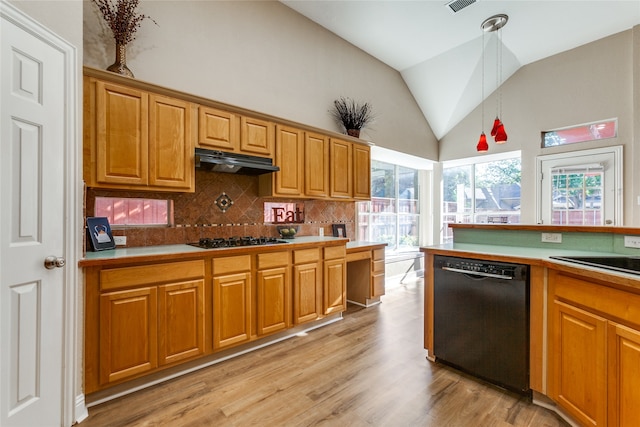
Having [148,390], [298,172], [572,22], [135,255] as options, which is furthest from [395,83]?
[148,390]

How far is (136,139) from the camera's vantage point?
85.0 inches

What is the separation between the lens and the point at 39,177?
152cm

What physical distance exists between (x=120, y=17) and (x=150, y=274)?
1.91 metres

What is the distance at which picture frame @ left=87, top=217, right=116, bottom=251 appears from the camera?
2.12 m

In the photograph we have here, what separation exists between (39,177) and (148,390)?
5.00 ft

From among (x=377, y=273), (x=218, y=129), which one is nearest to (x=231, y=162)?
(x=218, y=129)

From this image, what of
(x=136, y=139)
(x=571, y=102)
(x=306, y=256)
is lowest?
(x=306, y=256)

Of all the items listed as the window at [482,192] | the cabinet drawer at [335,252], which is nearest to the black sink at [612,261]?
the cabinet drawer at [335,252]

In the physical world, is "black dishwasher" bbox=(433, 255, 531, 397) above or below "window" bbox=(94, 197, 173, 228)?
below

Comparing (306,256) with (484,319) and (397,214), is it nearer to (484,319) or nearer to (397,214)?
(484,319)

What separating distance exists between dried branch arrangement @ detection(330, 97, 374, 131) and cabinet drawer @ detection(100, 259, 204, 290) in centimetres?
266

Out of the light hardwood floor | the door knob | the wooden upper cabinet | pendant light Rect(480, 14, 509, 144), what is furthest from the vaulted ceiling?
the light hardwood floor

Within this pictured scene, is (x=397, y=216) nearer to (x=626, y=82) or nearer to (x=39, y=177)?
(x=626, y=82)

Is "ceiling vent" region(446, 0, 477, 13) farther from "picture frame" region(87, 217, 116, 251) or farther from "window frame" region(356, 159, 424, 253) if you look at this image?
"picture frame" region(87, 217, 116, 251)
